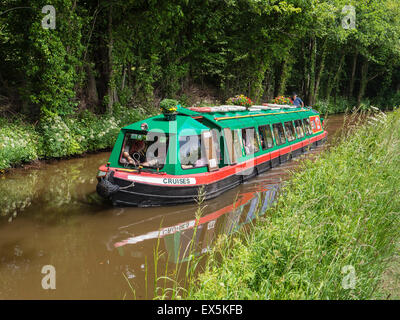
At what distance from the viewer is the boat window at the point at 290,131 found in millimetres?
13734

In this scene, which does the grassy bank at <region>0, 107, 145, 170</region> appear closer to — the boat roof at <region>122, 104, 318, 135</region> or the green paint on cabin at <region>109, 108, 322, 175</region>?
the green paint on cabin at <region>109, 108, 322, 175</region>

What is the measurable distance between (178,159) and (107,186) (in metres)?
1.68

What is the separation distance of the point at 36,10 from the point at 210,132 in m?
6.73

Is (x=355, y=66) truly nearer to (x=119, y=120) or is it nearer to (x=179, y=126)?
(x=119, y=120)

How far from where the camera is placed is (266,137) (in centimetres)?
1216

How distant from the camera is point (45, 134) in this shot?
11.7 meters

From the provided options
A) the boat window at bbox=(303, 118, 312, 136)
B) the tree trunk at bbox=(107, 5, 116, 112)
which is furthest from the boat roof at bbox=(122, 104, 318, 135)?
the tree trunk at bbox=(107, 5, 116, 112)

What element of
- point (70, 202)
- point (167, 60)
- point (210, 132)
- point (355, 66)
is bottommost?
point (70, 202)

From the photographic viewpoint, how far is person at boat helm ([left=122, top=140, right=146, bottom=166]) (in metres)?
8.67

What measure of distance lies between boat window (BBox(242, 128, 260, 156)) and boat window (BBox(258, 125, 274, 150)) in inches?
17.6

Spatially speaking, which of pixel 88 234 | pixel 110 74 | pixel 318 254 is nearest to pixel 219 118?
pixel 88 234

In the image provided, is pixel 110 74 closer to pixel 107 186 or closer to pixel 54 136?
pixel 54 136
